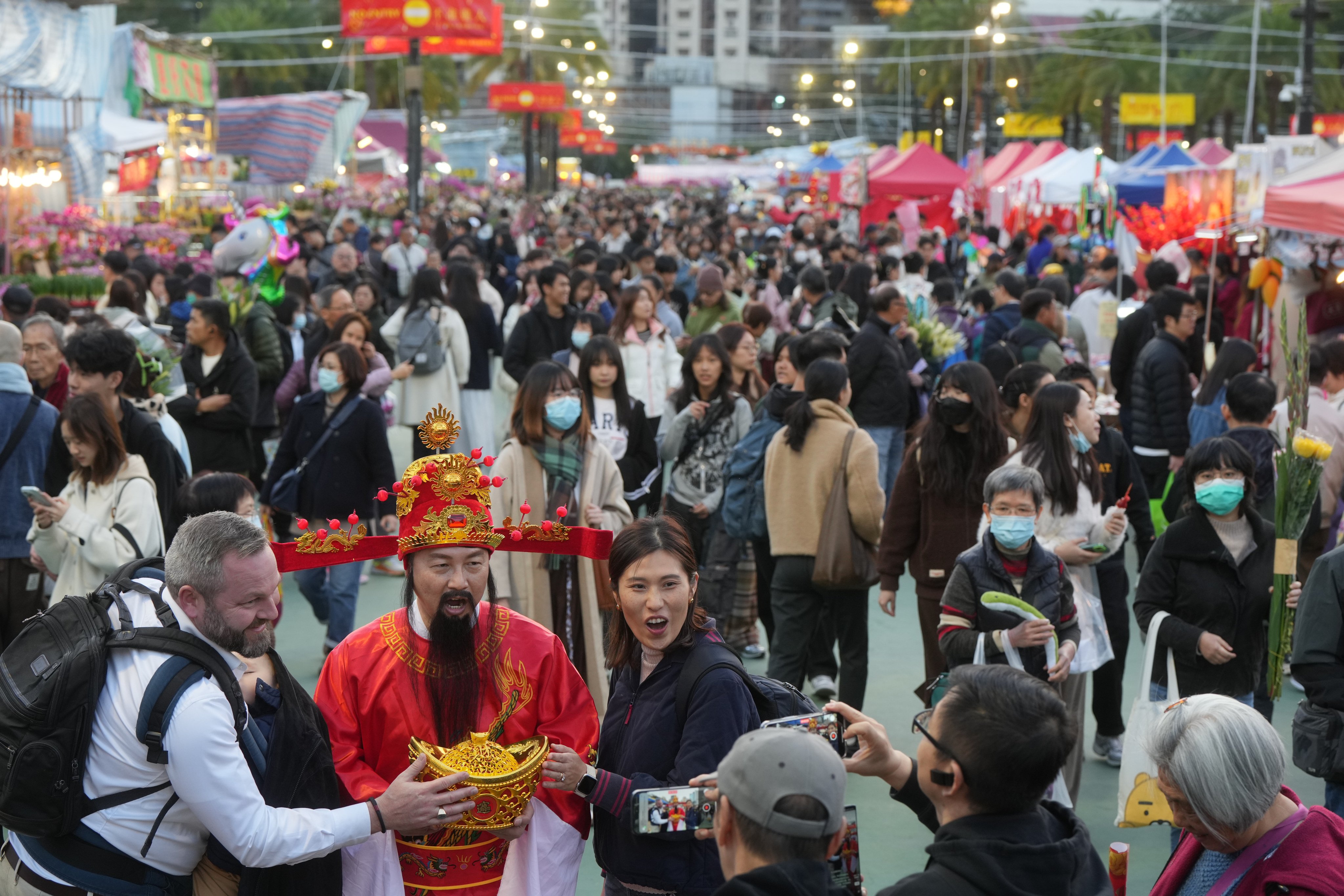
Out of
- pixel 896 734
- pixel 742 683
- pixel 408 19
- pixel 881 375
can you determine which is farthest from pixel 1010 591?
pixel 408 19

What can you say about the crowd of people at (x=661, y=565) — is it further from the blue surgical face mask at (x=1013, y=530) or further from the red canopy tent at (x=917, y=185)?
the red canopy tent at (x=917, y=185)

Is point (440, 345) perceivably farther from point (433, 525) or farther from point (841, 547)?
point (433, 525)

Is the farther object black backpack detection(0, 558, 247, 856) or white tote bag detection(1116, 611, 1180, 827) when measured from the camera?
white tote bag detection(1116, 611, 1180, 827)

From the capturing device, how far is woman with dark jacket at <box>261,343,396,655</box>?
6566mm

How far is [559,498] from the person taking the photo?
531 cm

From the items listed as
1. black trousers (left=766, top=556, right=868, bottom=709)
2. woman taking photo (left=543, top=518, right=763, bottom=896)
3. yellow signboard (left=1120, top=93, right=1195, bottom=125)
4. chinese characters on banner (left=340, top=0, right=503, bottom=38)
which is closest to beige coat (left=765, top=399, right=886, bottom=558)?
black trousers (left=766, top=556, right=868, bottom=709)

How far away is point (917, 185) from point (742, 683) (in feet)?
74.6

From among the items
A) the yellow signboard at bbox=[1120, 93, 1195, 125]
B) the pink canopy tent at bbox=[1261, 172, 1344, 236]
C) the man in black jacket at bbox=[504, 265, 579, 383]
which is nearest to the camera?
the pink canopy tent at bbox=[1261, 172, 1344, 236]

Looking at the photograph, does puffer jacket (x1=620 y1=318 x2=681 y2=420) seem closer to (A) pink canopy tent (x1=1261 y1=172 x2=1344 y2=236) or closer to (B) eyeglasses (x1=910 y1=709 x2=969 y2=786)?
(A) pink canopy tent (x1=1261 y1=172 x2=1344 y2=236)

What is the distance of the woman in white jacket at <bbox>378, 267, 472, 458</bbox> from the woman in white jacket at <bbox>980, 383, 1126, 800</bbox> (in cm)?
511

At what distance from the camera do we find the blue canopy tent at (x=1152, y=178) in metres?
18.8

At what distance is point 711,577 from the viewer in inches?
260

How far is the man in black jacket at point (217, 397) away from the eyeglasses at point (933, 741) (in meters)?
5.59

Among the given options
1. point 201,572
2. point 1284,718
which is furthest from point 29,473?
point 1284,718
